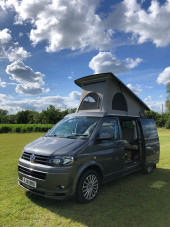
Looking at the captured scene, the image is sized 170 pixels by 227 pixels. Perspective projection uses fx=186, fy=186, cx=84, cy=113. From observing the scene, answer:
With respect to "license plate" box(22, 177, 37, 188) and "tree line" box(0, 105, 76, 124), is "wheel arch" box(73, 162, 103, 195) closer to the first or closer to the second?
"license plate" box(22, 177, 37, 188)

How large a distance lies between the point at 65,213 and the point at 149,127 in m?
4.25

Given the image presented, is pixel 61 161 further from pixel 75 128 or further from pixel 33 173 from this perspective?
pixel 75 128

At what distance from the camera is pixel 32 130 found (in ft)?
103

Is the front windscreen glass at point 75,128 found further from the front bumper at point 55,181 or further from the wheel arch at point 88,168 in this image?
the front bumper at point 55,181

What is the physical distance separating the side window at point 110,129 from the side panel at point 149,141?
1498 mm

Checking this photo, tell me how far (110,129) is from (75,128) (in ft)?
3.04

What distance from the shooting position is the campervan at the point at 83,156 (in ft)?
12.2

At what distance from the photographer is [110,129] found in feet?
16.1

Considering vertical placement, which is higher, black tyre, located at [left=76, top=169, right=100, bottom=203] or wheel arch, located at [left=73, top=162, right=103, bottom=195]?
wheel arch, located at [left=73, top=162, right=103, bottom=195]

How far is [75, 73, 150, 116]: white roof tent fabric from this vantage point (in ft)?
22.3

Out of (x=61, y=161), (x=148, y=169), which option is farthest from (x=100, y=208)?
(x=148, y=169)

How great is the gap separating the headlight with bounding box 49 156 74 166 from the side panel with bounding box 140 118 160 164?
3.19 meters

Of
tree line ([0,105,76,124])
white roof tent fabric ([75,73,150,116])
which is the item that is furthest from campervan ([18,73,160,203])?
Result: tree line ([0,105,76,124])

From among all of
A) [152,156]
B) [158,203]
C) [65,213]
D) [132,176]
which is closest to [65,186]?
[65,213]
